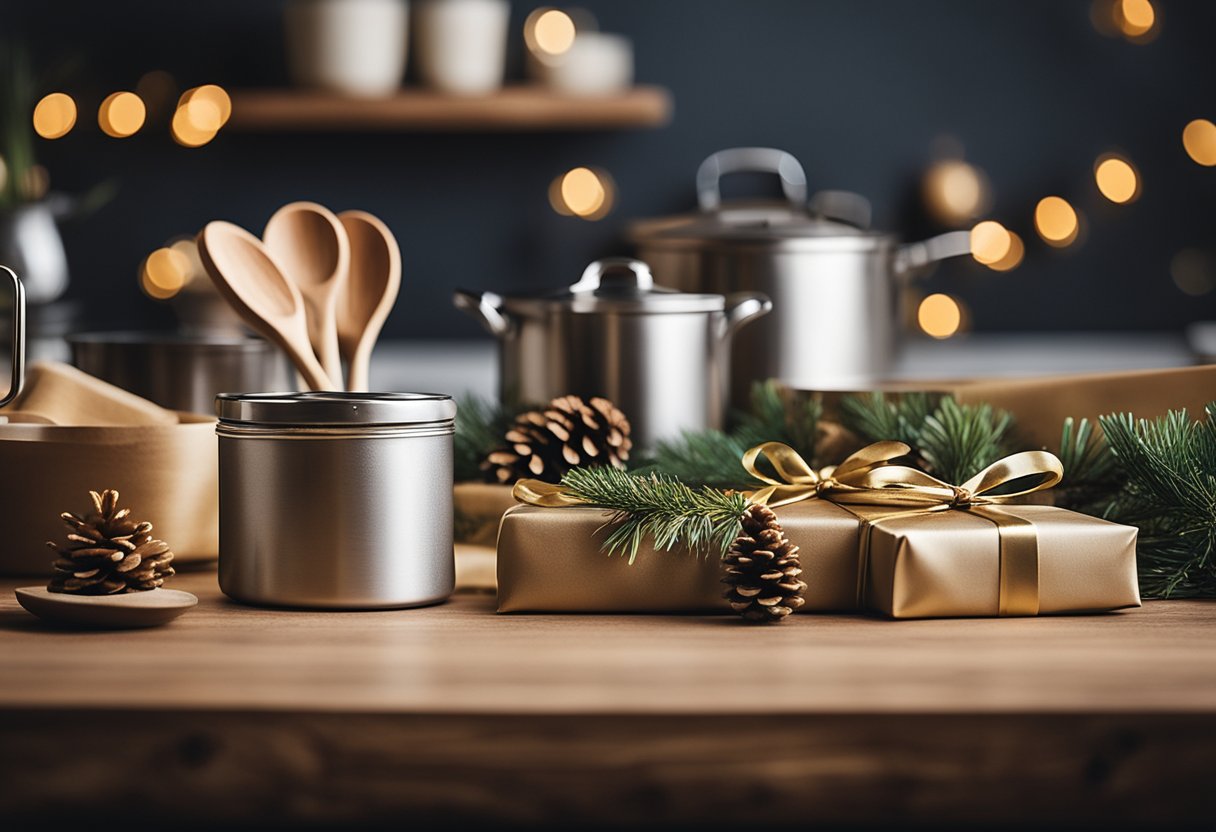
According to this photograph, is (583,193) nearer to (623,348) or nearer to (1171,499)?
(623,348)

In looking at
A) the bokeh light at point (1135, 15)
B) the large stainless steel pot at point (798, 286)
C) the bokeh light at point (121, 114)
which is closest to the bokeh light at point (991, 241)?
the bokeh light at point (1135, 15)

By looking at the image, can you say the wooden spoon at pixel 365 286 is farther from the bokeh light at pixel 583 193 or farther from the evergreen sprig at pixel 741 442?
the bokeh light at pixel 583 193

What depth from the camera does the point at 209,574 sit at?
74 cm

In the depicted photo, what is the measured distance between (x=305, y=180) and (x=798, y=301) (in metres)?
2.38

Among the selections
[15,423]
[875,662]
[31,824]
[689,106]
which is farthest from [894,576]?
[689,106]

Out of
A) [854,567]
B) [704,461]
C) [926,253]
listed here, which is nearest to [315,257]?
[704,461]

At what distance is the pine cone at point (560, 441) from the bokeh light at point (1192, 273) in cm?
280

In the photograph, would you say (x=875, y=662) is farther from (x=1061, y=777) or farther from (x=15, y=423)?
(x=15, y=423)

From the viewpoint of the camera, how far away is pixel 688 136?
313 cm

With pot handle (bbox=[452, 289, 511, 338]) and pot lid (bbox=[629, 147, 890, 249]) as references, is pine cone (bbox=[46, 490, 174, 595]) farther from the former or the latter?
pot lid (bbox=[629, 147, 890, 249])

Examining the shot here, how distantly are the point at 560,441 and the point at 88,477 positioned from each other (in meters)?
0.27

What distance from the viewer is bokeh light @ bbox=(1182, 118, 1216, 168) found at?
124 inches

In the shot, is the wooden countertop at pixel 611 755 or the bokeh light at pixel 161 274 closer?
the wooden countertop at pixel 611 755

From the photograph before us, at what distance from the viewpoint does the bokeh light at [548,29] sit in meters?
3.09
